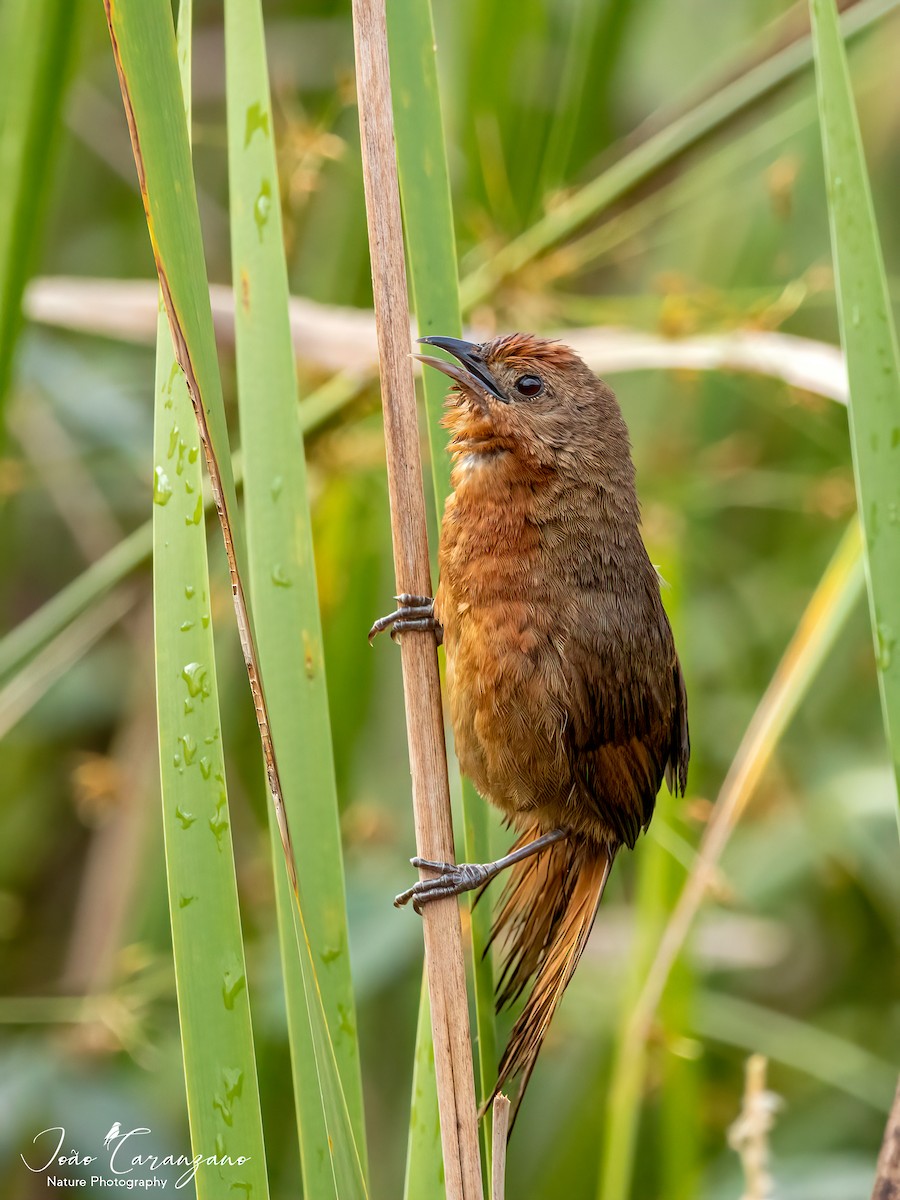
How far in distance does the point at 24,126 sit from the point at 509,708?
3.85ft

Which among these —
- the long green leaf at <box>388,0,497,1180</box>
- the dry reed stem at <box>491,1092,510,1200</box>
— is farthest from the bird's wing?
the dry reed stem at <box>491,1092,510,1200</box>

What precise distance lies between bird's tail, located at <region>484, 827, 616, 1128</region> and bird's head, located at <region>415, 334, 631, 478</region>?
69 cm

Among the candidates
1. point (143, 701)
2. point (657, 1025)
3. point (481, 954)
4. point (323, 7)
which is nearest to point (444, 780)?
point (481, 954)

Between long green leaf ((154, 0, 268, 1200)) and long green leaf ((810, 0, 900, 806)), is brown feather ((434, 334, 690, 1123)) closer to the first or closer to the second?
long green leaf ((810, 0, 900, 806))

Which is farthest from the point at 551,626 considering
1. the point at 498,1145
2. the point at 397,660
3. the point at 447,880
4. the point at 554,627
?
the point at 397,660

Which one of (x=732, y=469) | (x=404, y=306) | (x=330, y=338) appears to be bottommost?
(x=404, y=306)

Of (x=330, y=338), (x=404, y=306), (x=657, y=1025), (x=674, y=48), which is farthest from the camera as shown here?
(x=674, y=48)

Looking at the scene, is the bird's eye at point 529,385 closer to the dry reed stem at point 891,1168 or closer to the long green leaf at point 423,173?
the long green leaf at point 423,173

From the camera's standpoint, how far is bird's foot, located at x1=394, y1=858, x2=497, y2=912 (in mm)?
1713

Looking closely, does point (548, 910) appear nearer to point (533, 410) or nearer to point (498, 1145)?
point (498, 1145)

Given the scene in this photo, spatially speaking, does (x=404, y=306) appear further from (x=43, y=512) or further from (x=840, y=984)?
(x=840, y=984)

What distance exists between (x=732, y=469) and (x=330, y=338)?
118 centimetres

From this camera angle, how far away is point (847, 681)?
3.79 metres

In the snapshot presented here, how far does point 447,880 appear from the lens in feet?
5.68
